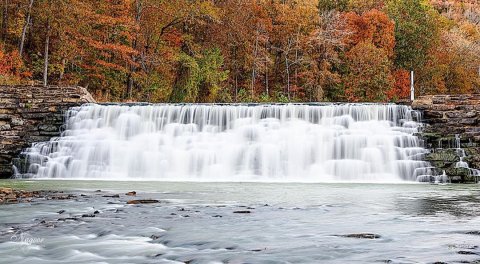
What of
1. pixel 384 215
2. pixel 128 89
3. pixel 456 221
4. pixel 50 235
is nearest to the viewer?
pixel 50 235

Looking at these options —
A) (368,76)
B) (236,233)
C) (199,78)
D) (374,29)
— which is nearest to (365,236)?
(236,233)

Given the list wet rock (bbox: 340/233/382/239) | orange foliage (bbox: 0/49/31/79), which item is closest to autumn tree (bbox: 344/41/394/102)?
Result: orange foliage (bbox: 0/49/31/79)

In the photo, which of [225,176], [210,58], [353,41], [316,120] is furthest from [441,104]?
[353,41]

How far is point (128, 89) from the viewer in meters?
34.7

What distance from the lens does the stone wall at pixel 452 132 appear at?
17078mm

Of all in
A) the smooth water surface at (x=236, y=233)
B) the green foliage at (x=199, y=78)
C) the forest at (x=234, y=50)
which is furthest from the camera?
the forest at (x=234, y=50)

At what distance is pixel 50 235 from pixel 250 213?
276 centimetres

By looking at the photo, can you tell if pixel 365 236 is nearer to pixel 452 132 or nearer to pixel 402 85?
pixel 452 132

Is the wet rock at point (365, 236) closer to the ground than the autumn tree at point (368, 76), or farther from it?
closer to the ground

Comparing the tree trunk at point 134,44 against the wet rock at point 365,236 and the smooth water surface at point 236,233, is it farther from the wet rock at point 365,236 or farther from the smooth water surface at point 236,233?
the wet rock at point 365,236

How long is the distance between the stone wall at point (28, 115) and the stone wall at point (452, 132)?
13.9m

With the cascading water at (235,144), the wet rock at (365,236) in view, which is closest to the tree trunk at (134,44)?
the cascading water at (235,144)

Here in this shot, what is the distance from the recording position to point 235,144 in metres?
19.0

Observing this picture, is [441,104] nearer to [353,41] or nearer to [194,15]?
[194,15]
